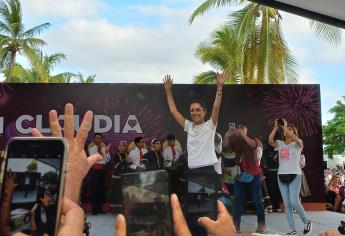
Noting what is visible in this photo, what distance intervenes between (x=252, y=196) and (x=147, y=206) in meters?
1.75

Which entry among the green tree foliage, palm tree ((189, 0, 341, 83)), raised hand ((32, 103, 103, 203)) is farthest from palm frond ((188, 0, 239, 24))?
the green tree foliage

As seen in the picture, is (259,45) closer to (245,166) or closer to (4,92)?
(245,166)

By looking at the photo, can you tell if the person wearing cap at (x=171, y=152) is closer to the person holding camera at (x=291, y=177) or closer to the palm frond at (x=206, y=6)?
the person holding camera at (x=291, y=177)

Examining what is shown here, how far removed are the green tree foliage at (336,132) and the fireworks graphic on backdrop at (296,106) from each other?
1889cm

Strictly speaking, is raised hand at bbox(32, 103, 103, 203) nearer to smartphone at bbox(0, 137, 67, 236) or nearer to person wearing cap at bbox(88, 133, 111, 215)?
smartphone at bbox(0, 137, 67, 236)

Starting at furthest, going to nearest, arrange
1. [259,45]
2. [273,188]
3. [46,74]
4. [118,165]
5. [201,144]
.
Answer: [46,74] < [259,45] < [118,165] < [273,188] < [201,144]

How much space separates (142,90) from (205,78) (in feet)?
24.1

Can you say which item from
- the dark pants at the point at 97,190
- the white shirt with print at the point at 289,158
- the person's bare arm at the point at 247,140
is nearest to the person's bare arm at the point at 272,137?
the person's bare arm at the point at 247,140

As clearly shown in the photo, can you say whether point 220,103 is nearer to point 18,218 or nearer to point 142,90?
point 142,90

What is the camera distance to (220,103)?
5.97 meters

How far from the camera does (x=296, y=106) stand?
20.1 ft

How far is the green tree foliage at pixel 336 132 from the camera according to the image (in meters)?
23.9

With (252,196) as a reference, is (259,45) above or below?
above

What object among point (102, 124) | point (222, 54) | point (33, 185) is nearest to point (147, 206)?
point (102, 124)
